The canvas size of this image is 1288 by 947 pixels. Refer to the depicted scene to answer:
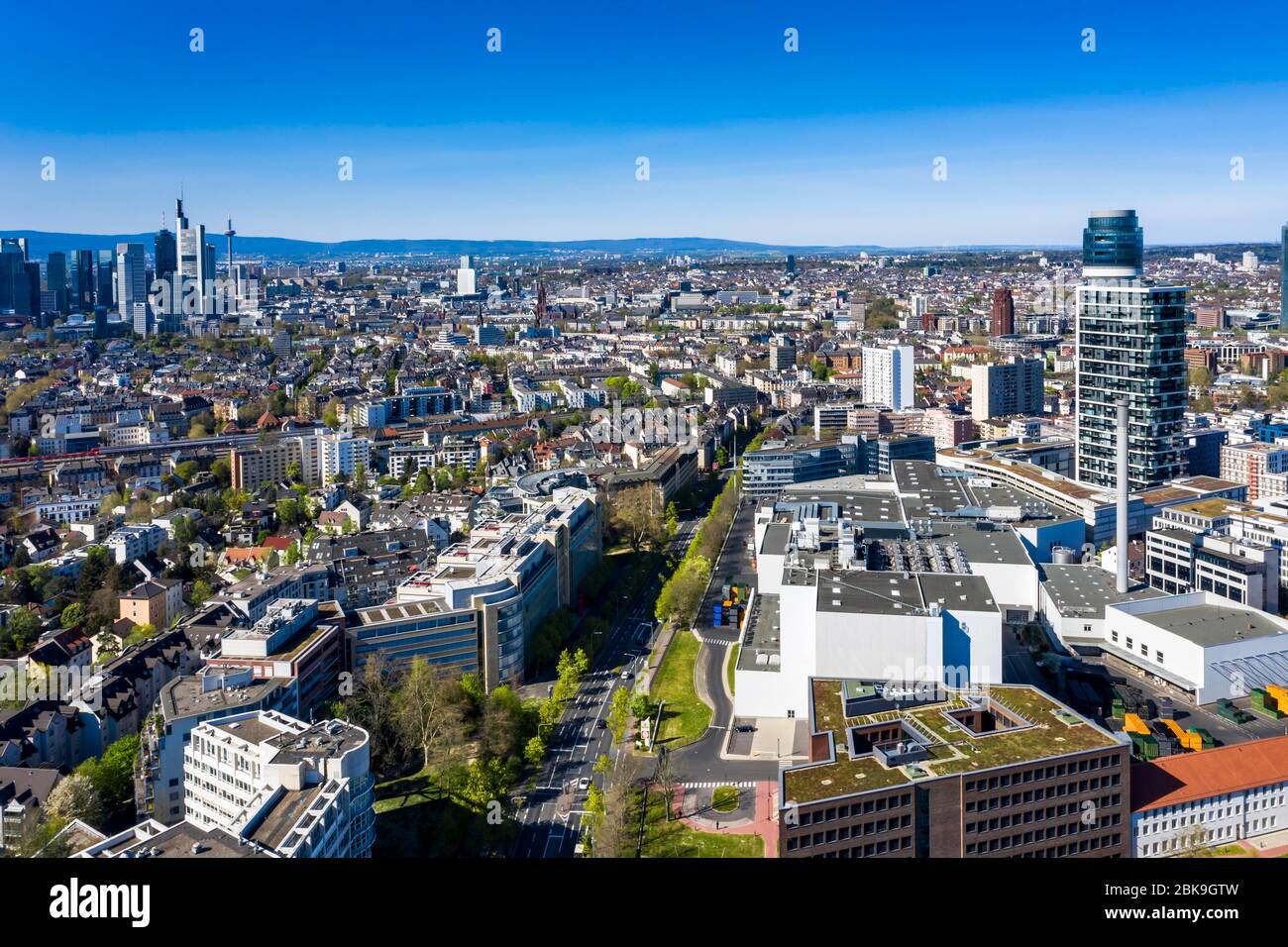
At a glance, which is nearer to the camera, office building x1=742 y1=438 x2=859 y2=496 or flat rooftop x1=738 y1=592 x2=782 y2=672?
flat rooftop x1=738 y1=592 x2=782 y2=672

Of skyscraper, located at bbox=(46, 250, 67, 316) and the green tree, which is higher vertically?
skyscraper, located at bbox=(46, 250, 67, 316)

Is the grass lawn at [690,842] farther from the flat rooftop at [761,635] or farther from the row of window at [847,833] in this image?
the flat rooftop at [761,635]

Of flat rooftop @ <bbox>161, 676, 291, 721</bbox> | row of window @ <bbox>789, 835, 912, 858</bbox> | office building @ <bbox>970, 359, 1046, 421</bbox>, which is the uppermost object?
office building @ <bbox>970, 359, 1046, 421</bbox>

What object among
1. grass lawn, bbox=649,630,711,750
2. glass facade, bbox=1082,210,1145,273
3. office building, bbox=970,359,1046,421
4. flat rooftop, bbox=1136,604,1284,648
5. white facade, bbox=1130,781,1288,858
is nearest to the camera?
white facade, bbox=1130,781,1288,858

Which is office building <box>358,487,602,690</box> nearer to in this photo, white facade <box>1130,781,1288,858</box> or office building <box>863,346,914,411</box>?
white facade <box>1130,781,1288,858</box>

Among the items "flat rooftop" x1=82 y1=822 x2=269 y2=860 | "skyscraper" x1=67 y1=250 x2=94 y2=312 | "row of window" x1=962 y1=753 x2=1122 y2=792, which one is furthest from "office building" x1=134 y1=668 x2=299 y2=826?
"skyscraper" x1=67 y1=250 x2=94 y2=312

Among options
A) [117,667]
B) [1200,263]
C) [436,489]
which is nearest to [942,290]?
[1200,263]

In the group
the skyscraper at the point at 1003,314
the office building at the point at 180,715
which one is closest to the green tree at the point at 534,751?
the office building at the point at 180,715
